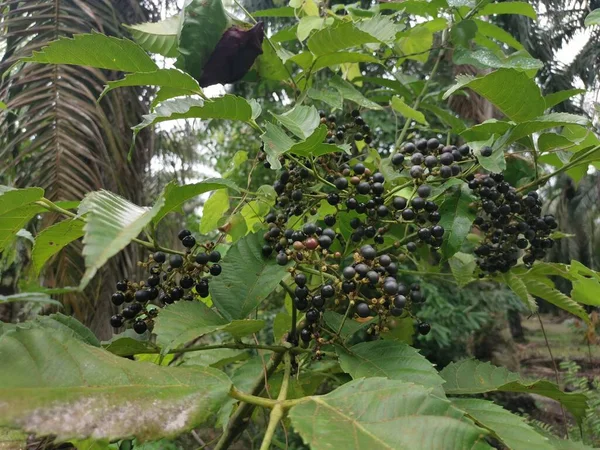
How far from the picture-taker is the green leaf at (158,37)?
789 mm

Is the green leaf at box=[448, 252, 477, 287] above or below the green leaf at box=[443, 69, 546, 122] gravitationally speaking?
below

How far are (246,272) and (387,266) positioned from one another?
0.19m

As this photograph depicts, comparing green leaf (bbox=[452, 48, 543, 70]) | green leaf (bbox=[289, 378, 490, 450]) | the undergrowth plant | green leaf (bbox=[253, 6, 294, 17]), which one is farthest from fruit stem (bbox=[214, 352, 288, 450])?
green leaf (bbox=[253, 6, 294, 17])

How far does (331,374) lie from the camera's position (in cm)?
70

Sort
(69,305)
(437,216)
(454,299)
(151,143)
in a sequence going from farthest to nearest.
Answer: (454,299) → (151,143) → (69,305) → (437,216)

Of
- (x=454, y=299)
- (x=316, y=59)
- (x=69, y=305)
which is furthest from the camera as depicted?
(x=454, y=299)

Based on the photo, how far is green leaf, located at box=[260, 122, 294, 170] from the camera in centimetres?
54

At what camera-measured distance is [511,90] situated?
630 millimetres

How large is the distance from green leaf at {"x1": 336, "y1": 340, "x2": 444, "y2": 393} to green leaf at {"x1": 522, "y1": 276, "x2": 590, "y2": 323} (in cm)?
40

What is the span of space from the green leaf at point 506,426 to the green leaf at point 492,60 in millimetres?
525

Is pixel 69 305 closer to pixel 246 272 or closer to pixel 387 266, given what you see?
pixel 246 272

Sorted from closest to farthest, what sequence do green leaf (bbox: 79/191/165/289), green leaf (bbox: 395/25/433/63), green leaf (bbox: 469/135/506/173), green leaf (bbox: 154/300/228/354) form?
green leaf (bbox: 79/191/165/289) → green leaf (bbox: 154/300/228/354) → green leaf (bbox: 469/135/506/173) → green leaf (bbox: 395/25/433/63)

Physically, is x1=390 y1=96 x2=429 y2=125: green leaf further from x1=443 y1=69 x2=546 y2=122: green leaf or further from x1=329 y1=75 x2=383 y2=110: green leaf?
x1=443 y1=69 x2=546 y2=122: green leaf

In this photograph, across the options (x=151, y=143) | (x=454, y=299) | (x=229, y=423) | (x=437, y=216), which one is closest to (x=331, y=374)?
→ (x=229, y=423)
